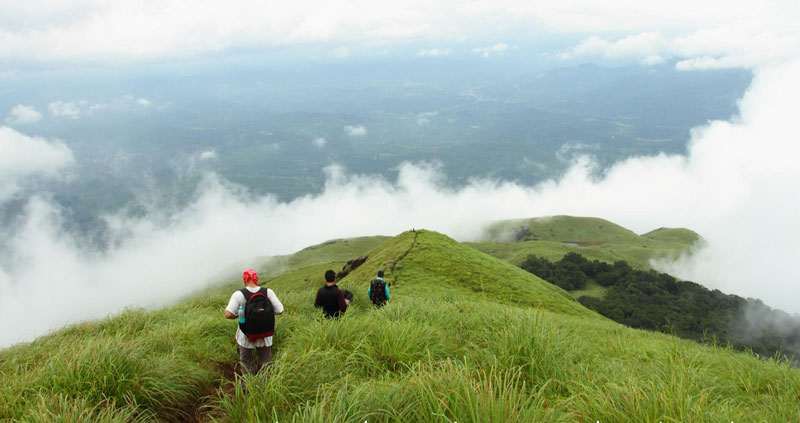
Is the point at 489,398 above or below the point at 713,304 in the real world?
above

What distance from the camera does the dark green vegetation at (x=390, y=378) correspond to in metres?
4.43

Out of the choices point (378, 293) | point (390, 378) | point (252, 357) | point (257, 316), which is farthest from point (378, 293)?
point (390, 378)

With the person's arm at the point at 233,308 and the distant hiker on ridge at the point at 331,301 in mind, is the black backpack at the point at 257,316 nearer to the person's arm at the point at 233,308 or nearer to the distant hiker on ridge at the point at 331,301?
the person's arm at the point at 233,308

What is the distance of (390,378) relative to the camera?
6.51m

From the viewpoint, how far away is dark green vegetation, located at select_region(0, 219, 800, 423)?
443 centimetres

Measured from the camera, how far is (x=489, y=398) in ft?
13.4

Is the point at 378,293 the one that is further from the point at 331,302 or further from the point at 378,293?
the point at 331,302

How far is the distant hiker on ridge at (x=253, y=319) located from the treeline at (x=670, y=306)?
260 feet

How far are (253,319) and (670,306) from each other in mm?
101354

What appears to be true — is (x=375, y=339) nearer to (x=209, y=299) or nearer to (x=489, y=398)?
(x=489, y=398)

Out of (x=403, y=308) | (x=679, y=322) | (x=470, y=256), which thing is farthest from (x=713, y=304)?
(x=403, y=308)

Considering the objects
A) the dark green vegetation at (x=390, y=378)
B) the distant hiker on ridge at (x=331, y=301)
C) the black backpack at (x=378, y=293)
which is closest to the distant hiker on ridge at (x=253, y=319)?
the dark green vegetation at (x=390, y=378)

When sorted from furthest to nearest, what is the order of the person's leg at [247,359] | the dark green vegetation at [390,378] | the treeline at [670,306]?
the treeline at [670,306] < the person's leg at [247,359] < the dark green vegetation at [390,378]

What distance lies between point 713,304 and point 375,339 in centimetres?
12095
